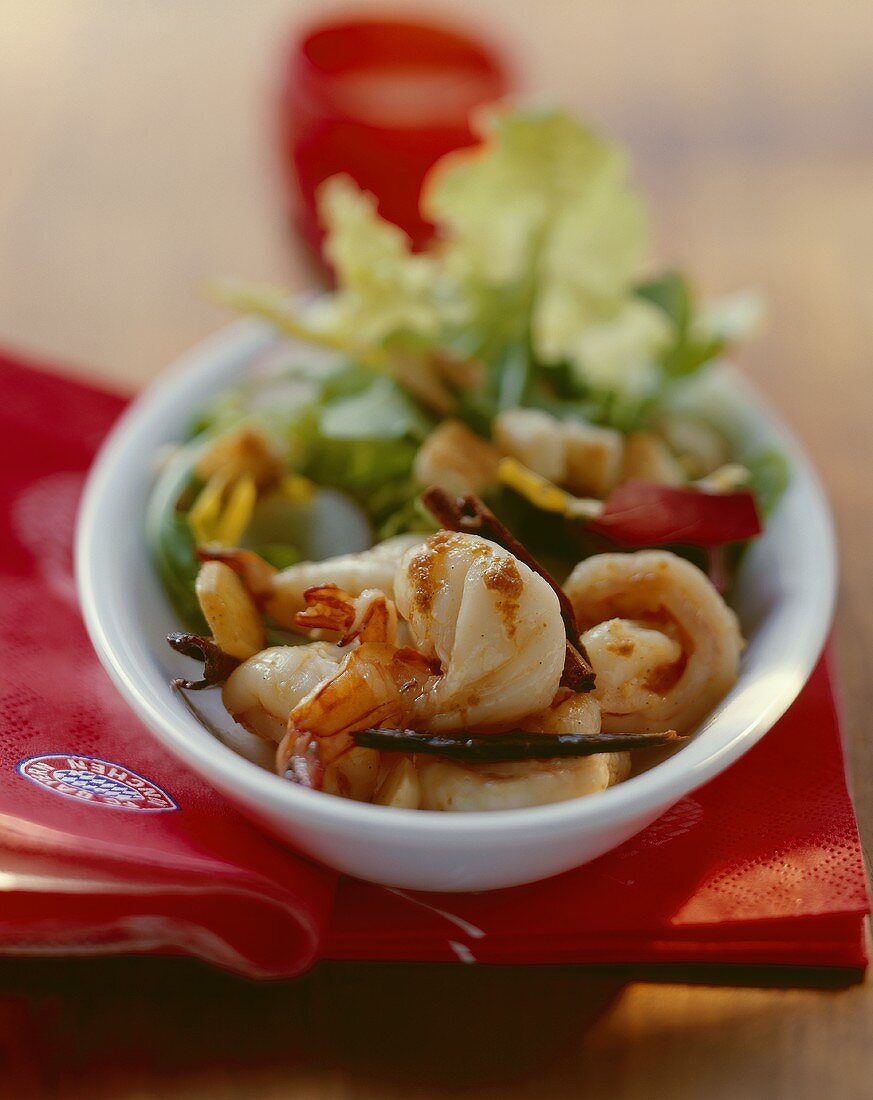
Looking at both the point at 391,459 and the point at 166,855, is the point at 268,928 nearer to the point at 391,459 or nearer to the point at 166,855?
the point at 166,855

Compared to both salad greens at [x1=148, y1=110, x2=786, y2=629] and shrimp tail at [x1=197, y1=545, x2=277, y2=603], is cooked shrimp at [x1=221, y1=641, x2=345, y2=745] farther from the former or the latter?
salad greens at [x1=148, y1=110, x2=786, y2=629]

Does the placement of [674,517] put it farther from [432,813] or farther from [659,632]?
[432,813]

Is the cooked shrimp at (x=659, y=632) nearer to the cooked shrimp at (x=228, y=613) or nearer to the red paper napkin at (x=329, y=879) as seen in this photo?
the red paper napkin at (x=329, y=879)

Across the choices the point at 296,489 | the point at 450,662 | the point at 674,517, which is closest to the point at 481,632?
the point at 450,662

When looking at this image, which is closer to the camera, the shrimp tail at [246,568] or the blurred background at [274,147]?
the shrimp tail at [246,568]

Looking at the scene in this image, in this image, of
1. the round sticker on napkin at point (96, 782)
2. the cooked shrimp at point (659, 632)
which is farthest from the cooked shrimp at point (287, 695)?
the cooked shrimp at point (659, 632)

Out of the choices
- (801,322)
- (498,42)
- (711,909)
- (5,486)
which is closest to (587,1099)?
(711,909)
